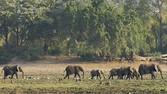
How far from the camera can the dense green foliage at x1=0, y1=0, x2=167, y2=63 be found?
66.6 metres

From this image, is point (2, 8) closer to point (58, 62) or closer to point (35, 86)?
point (58, 62)

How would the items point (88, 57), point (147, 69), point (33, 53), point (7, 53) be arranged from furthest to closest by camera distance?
1. point (7, 53)
2. point (33, 53)
3. point (88, 57)
4. point (147, 69)

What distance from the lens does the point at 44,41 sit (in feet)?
244

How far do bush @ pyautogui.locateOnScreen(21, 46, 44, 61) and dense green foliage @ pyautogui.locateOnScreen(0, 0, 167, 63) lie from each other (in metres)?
0.57

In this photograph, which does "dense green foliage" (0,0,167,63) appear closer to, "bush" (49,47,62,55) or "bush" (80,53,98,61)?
"bush" (49,47,62,55)

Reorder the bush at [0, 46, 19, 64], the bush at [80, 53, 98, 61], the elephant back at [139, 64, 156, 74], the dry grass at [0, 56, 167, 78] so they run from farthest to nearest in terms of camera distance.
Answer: the bush at [0, 46, 19, 64], the bush at [80, 53, 98, 61], the dry grass at [0, 56, 167, 78], the elephant back at [139, 64, 156, 74]

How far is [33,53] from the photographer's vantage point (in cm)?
6844

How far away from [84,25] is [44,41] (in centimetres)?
925

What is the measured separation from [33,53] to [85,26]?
7440 millimetres

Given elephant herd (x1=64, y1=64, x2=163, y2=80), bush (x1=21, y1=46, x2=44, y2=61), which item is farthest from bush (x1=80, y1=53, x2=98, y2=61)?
elephant herd (x1=64, y1=64, x2=163, y2=80)

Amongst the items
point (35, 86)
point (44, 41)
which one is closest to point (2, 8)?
point (44, 41)

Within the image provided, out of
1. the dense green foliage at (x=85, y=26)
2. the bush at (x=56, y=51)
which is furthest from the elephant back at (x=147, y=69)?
the bush at (x=56, y=51)

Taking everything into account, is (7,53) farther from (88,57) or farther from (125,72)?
(125,72)

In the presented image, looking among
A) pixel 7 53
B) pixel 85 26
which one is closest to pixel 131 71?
pixel 85 26
